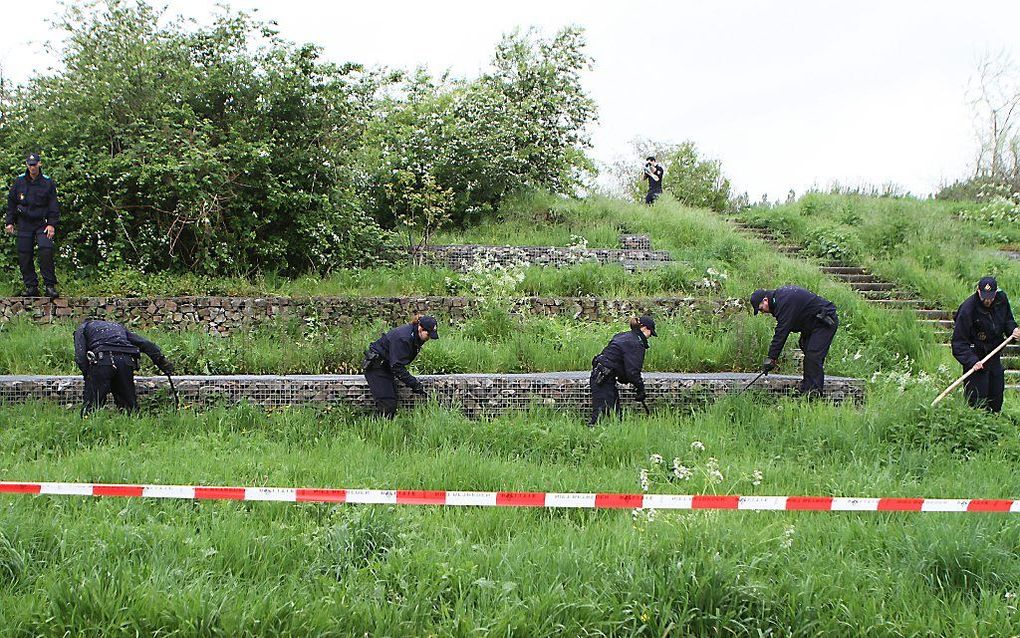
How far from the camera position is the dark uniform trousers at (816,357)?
8.24 metres

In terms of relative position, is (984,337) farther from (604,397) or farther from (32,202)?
(32,202)

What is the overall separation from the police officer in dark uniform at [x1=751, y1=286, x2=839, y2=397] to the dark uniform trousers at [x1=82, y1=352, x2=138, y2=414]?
7046 millimetres

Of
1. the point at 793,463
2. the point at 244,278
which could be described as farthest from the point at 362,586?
the point at 244,278

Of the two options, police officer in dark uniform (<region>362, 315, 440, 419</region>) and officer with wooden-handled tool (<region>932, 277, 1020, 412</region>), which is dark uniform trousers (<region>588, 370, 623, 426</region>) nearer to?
police officer in dark uniform (<region>362, 315, 440, 419</region>)

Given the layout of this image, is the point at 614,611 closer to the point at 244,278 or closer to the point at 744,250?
the point at 244,278

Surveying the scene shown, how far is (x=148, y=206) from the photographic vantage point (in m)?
11.4

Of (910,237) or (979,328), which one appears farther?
(910,237)

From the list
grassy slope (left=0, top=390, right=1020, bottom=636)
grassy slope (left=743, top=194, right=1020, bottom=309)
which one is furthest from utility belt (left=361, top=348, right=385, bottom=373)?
grassy slope (left=743, top=194, right=1020, bottom=309)

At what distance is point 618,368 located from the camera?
7.69 m

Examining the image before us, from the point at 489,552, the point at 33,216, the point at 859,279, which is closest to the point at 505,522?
the point at 489,552

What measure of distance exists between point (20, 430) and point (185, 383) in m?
1.57

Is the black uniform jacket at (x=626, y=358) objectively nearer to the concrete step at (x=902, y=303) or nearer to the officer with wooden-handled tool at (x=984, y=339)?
the officer with wooden-handled tool at (x=984, y=339)

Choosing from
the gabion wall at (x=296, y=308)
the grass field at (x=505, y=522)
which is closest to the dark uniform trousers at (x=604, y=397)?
the grass field at (x=505, y=522)

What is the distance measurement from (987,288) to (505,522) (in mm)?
6129
